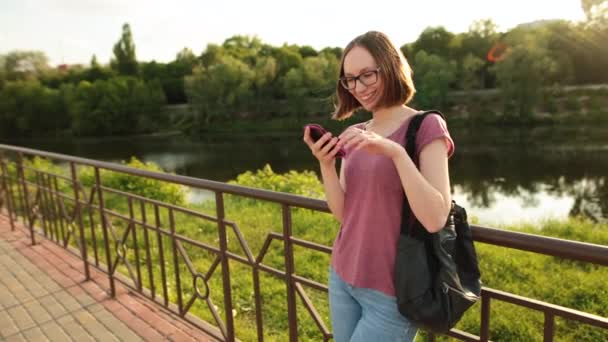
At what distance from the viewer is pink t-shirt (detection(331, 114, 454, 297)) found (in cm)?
116

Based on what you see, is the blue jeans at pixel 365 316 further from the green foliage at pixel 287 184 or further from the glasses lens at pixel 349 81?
the green foliage at pixel 287 184

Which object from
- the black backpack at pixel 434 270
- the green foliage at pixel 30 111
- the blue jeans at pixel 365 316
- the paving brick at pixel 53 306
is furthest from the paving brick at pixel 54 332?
the green foliage at pixel 30 111

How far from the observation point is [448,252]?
3.60 ft

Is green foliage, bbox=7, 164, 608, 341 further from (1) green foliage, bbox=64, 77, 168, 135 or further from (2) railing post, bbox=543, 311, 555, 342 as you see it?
(1) green foliage, bbox=64, 77, 168, 135

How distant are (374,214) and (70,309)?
2850mm

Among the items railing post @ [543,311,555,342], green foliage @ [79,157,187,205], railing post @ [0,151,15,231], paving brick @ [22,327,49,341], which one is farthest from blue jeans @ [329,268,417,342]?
green foliage @ [79,157,187,205]

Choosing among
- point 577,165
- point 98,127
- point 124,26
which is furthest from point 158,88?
point 577,165

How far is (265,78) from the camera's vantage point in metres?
39.6

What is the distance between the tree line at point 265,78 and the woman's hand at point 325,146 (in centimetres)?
2119

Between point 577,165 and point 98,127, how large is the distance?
40211mm

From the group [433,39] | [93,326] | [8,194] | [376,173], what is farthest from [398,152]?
[433,39]

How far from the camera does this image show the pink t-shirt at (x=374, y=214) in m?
1.16

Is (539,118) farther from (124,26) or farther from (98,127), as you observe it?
(124,26)

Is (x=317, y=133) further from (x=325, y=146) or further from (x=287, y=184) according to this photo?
(x=287, y=184)
